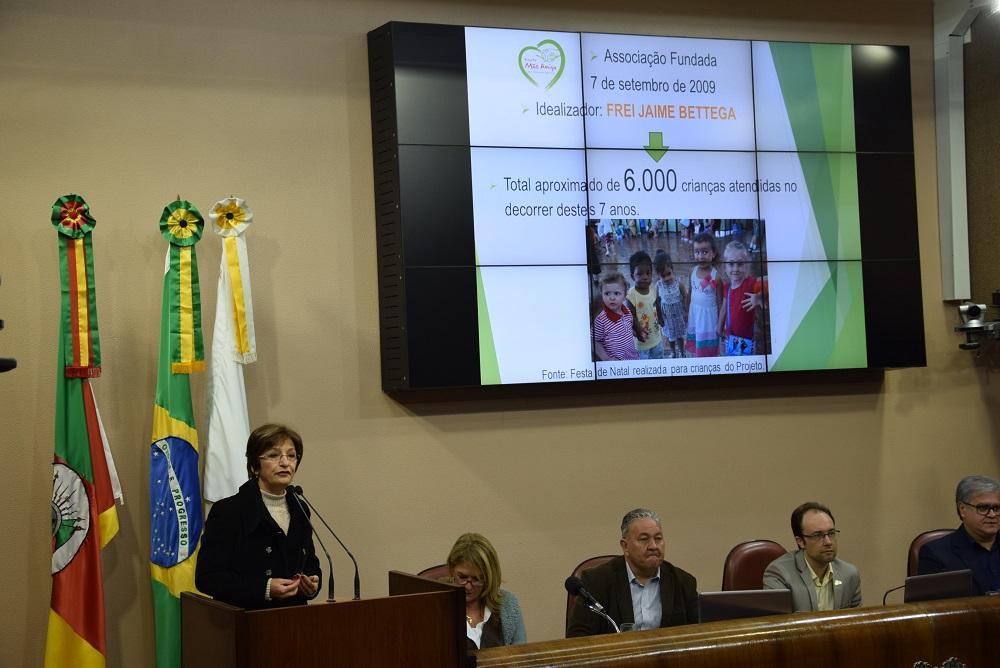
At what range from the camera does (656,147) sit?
6.05 m

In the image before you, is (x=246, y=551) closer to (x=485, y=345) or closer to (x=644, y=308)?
(x=485, y=345)

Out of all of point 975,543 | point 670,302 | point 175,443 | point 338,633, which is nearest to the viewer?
point 338,633

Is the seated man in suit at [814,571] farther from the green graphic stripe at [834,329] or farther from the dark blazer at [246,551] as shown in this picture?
the dark blazer at [246,551]

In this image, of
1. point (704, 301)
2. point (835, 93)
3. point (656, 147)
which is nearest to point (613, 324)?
point (704, 301)

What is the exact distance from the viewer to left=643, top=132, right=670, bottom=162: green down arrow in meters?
6.04

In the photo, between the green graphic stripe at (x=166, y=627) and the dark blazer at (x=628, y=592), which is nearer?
the dark blazer at (x=628, y=592)

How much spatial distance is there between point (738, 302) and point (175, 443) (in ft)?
9.04

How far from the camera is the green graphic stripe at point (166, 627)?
4.93m

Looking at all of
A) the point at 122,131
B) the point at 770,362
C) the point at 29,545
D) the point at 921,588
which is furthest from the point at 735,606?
the point at 122,131

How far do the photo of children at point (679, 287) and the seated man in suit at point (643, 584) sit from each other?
4.50 ft

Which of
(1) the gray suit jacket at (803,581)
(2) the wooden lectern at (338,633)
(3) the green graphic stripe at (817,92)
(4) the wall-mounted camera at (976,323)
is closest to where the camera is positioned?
(2) the wooden lectern at (338,633)

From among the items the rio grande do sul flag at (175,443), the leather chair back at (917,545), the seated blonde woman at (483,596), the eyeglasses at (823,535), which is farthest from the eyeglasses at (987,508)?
the rio grande do sul flag at (175,443)

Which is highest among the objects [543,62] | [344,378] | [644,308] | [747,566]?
[543,62]

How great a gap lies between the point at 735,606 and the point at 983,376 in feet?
11.7
